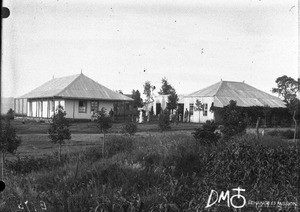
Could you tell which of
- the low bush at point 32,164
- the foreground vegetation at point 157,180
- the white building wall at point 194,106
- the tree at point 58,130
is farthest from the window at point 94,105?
the low bush at point 32,164

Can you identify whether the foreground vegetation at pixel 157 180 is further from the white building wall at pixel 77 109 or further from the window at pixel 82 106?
the window at pixel 82 106

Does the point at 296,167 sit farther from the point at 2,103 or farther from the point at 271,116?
the point at 271,116

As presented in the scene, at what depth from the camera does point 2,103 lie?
315 cm

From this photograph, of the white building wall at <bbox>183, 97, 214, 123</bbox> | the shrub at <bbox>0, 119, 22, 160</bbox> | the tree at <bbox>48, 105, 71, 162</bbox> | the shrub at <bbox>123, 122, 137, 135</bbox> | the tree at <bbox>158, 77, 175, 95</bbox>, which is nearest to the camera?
the shrub at <bbox>0, 119, 22, 160</bbox>

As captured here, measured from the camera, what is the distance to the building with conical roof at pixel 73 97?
77.8 feet

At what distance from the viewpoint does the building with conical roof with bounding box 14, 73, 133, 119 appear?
77.8 ft

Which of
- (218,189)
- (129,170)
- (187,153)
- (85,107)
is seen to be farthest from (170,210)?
(85,107)

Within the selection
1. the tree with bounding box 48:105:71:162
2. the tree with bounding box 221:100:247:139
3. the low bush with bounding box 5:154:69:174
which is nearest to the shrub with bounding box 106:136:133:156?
the tree with bounding box 48:105:71:162

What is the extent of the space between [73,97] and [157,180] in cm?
1921

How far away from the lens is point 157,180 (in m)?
6.31

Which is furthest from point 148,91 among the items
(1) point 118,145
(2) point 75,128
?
(1) point 118,145

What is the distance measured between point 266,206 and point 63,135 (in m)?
6.55

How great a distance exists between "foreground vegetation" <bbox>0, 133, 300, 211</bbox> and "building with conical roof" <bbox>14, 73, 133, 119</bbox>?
49.2ft

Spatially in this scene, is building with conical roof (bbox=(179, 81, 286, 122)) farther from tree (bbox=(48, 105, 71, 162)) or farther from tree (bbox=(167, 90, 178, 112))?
tree (bbox=(48, 105, 71, 162))
